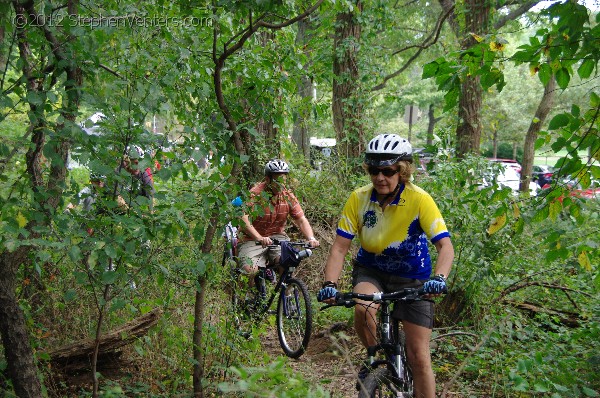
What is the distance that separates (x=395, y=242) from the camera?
14.4 feet

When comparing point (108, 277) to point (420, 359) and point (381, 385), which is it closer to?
point (381, 385)

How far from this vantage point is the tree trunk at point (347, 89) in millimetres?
11836

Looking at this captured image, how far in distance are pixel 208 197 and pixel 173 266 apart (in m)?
0.57

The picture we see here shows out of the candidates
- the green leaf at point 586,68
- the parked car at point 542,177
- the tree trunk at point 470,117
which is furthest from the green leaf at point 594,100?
the tree trunk at point 470,117

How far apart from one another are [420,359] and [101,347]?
2579mm

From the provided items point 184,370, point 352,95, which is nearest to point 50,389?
point 184,370

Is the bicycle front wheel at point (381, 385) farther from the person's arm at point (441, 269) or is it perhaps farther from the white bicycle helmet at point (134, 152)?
the white bicycle helmet at point (134, 152)

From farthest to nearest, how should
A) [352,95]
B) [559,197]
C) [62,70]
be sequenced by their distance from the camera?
[352,95] < [559,197] < [62,70]

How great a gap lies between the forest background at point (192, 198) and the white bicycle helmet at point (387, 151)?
0.50m

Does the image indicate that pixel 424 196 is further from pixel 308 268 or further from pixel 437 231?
pixel 308 268

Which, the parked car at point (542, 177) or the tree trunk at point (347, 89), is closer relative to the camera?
the parked car at point (542, 177)

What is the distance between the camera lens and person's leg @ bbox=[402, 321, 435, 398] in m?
4.06

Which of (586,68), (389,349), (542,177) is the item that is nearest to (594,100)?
(586,68)

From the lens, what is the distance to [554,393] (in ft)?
15.3
